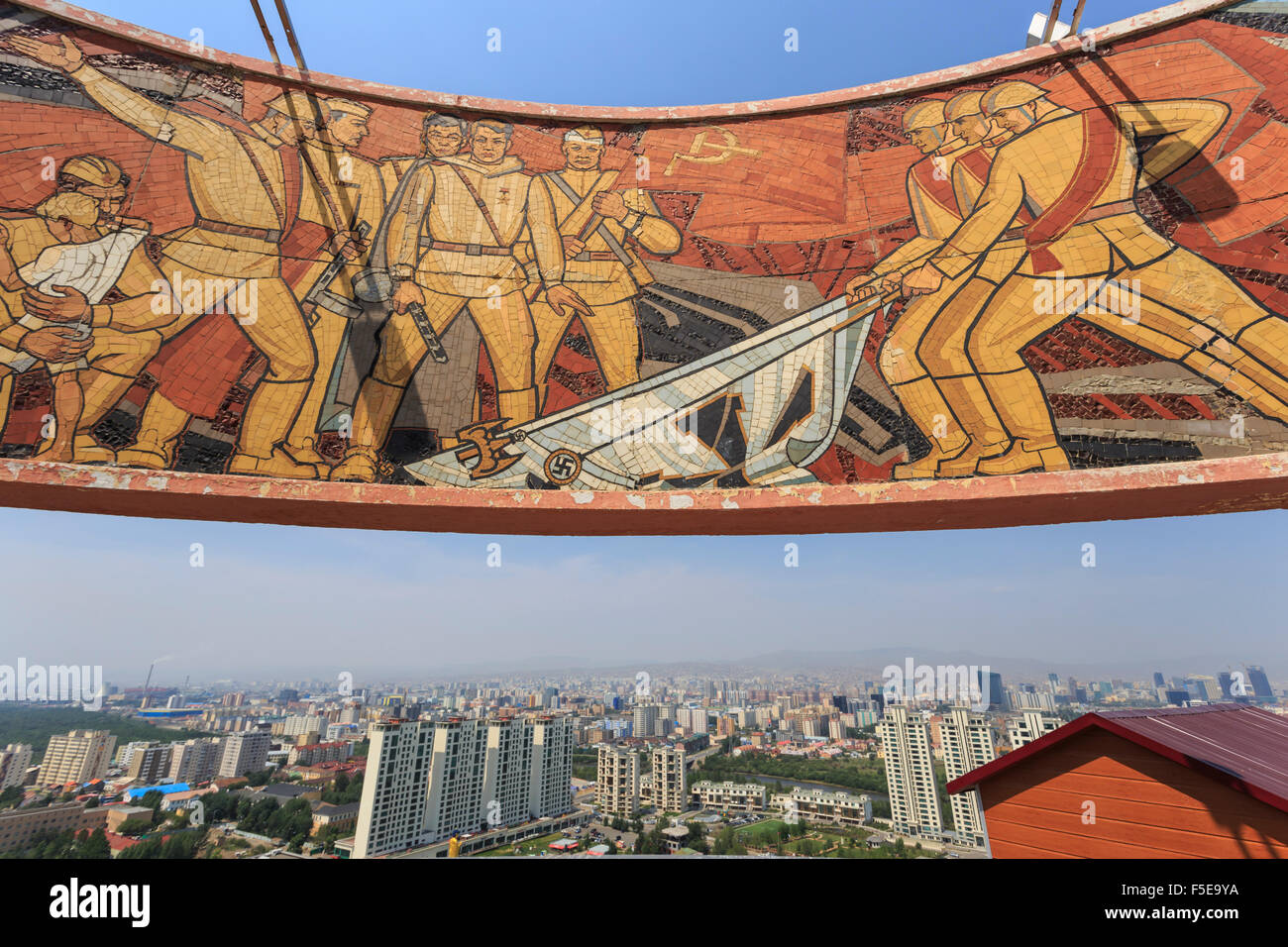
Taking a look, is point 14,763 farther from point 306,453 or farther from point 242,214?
point 242,214

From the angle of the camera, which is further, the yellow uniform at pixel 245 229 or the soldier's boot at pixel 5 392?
the yellow uniform at pixel 245 229

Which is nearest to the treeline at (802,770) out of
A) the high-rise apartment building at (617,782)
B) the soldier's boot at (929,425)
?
the high-rise apartment building at (617,782)

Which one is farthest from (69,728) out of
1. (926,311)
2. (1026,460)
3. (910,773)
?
(1026,460)

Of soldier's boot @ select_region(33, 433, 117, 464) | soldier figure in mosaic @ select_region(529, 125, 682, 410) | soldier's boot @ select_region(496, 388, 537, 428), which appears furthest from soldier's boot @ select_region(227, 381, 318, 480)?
soldier figure in mosaic @ select_region(529, 125, 682, 410)

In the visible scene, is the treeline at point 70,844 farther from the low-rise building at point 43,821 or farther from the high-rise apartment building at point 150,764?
the high-rise apartment building at point 150,764

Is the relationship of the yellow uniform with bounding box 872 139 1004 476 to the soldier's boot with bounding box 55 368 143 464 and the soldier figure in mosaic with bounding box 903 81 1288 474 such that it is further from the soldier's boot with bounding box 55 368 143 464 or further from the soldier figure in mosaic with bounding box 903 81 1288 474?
the soldier's boot with bounding box 55 368 143 464

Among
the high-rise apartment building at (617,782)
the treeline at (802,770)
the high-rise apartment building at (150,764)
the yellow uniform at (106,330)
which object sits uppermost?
the yellow uniform at (106,330)
